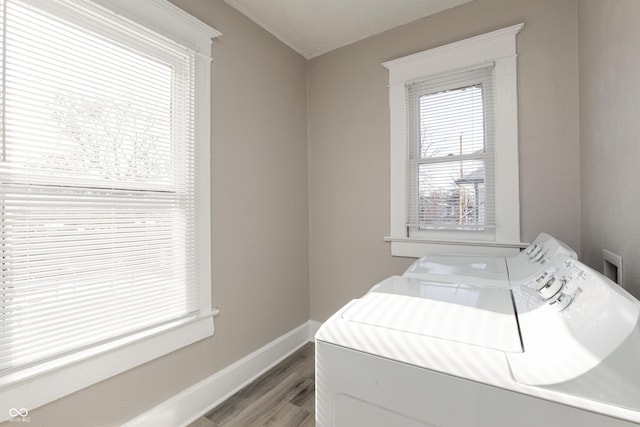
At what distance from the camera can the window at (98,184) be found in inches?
43.3

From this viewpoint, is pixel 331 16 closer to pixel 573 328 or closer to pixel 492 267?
pixel 492 267

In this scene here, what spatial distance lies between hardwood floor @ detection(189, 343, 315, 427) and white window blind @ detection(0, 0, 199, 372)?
0.61m

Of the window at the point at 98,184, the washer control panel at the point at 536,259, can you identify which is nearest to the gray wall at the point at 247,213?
the window at the point at 98,184

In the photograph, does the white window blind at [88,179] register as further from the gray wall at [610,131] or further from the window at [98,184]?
the gray wall at [610,131]

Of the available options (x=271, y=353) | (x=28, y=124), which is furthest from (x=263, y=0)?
(x=271, y=353)

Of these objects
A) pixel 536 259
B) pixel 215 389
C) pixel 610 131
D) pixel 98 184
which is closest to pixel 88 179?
pixel 98 184

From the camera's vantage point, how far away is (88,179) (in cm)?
127

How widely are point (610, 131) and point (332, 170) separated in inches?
68.8

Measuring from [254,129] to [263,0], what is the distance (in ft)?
2.71

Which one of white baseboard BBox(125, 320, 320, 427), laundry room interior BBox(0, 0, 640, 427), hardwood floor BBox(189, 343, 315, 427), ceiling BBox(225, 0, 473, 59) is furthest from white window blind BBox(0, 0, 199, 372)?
ceiling BBox(225, 0, 473, 59)

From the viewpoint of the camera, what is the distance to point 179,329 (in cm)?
159

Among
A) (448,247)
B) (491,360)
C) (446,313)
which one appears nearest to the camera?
(491,360)

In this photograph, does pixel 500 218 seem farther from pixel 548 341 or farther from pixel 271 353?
pixel 271 353

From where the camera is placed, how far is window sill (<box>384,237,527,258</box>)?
73.5 inches
